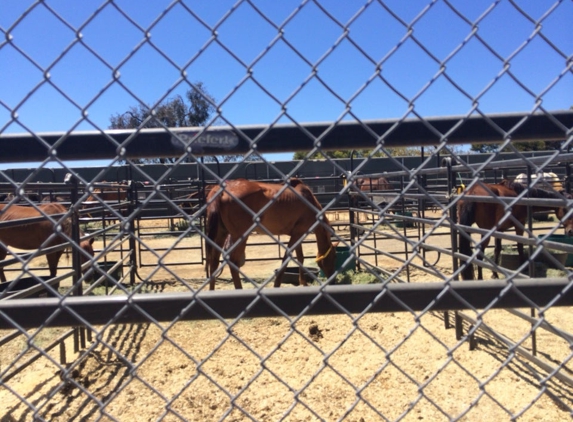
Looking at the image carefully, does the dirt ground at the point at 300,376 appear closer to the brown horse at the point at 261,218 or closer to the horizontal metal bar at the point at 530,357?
the horizontal metal bar at the point at 530,357

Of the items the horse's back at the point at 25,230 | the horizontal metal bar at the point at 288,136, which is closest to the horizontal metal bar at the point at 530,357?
the horizontal metal bar at the point at 288,136

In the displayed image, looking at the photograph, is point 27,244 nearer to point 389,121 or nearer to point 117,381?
point 117,381

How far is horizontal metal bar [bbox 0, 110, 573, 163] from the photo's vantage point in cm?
130

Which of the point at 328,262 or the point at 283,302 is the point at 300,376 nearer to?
the point at 283,302

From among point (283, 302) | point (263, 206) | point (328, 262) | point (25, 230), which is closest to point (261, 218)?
point (263, 206)

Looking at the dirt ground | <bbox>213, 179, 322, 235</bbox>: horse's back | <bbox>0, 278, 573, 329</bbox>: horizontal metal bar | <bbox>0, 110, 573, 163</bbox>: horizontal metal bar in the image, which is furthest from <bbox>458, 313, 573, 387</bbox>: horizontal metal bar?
<bbox>213, 179, 322, 235</bbox>: horse's back

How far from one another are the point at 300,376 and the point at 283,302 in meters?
2.32

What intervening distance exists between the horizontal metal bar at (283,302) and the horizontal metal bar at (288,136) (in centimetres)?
45

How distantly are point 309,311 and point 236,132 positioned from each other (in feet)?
2.02

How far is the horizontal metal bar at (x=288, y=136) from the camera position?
1.30m

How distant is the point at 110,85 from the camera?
3.89 feet

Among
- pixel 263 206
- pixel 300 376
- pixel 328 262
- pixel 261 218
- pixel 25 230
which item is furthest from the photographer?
pixel 263 206

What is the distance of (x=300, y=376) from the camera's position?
11.2 feet

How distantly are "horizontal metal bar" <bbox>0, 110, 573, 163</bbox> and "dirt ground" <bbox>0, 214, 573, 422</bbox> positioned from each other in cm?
103
